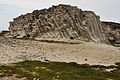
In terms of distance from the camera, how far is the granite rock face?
128 m

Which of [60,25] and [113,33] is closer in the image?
[60,25]

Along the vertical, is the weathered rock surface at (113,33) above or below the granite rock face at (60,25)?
below

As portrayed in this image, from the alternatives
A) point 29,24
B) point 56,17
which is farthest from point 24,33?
point 56,17

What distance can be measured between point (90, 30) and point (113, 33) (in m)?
47.6

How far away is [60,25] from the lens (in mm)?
132000

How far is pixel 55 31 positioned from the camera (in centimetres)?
12675

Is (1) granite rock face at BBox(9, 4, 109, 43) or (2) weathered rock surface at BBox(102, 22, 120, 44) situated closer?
(1) granite rock face at BBox(9, 4, 109, 43)

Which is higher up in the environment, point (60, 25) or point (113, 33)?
point (60, 25)

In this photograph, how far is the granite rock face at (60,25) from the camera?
128500 millimetres

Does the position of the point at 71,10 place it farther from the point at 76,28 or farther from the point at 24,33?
the point at 24,33

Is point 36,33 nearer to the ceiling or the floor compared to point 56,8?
nearer to the floor

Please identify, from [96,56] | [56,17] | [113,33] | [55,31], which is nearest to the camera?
[96,56]

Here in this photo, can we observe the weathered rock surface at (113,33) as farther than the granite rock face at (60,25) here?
Yes

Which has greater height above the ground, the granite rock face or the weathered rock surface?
the granite rock face
